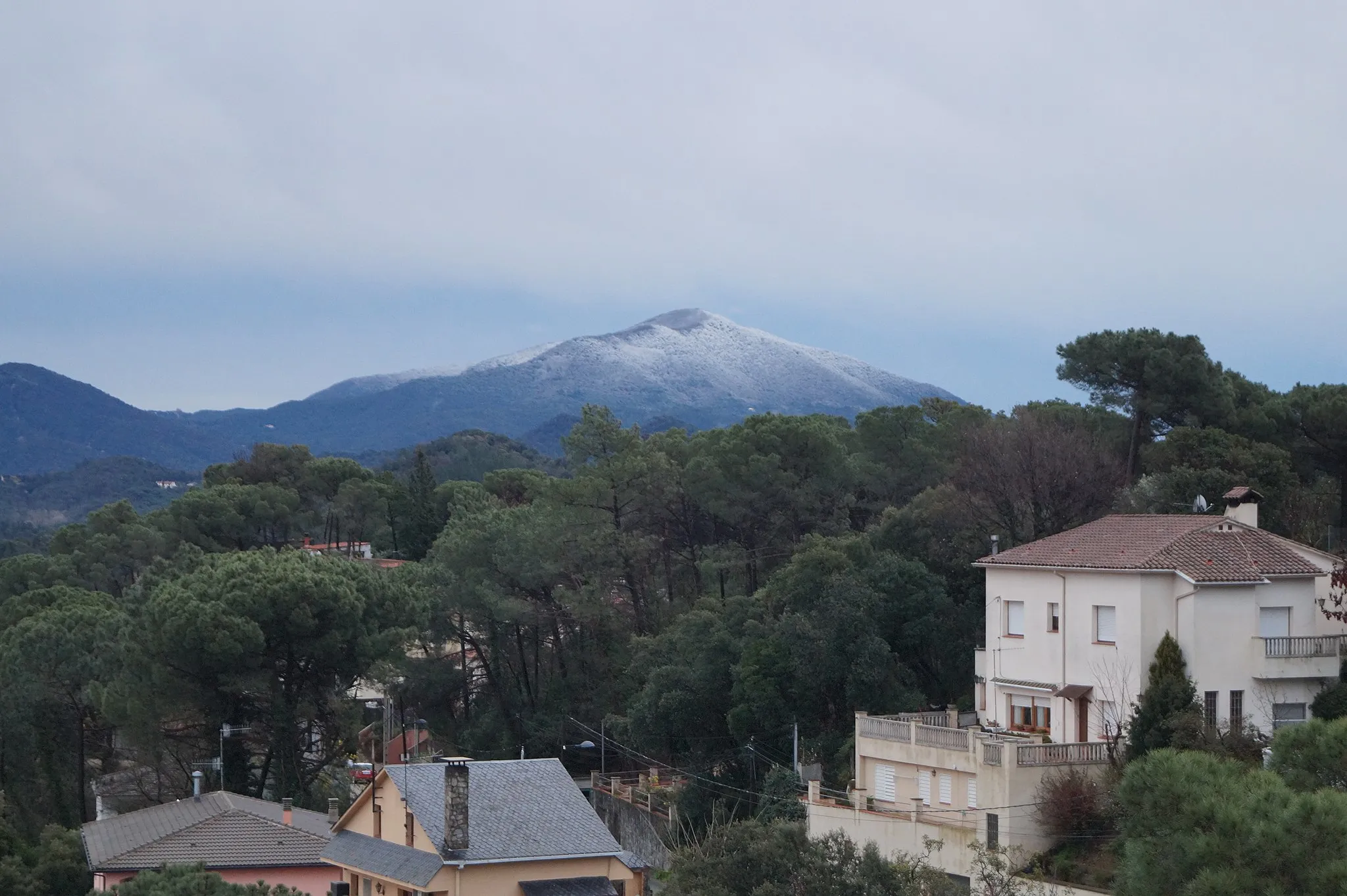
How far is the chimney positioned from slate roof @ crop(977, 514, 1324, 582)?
15.2m

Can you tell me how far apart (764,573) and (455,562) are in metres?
12.0

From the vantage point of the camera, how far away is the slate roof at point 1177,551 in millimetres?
37250

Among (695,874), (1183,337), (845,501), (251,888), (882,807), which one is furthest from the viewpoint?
A: (845,501)

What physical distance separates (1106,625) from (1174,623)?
64.2 inches

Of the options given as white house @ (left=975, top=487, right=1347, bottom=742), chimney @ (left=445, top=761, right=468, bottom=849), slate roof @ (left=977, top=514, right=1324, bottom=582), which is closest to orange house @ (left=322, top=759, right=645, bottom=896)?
chimney @ (left=445, top=761, right=468, bottom=849)

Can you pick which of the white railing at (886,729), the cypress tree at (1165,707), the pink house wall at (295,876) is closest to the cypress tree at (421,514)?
the pink house wall at (295,876)

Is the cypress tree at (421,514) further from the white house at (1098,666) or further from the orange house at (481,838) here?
the orange house at (481,838)

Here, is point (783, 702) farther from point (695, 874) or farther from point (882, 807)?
point (695, 874)

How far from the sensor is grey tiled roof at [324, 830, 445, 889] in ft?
108

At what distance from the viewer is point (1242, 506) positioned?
4097 cm

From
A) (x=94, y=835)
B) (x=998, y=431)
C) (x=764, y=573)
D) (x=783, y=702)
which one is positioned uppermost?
(x=998, y=431)

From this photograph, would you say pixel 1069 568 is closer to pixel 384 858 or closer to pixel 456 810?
pixel 456 810

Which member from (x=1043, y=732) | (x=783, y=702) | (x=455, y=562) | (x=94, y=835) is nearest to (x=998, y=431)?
(x=783, y=702)

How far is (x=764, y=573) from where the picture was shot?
2427 inches
